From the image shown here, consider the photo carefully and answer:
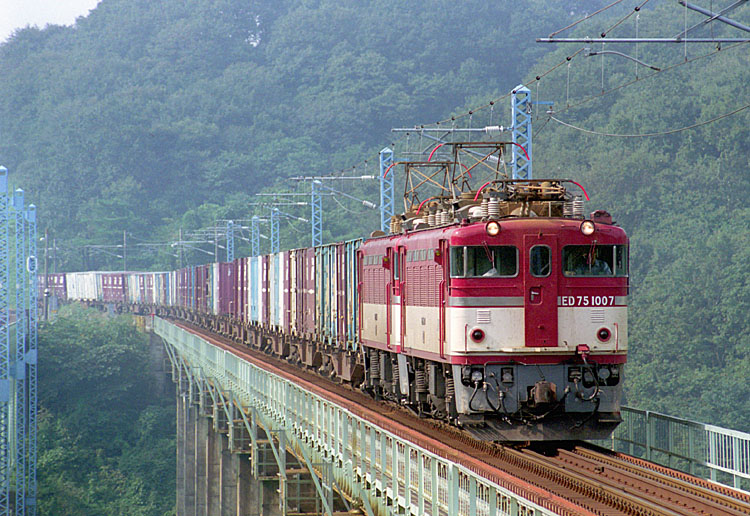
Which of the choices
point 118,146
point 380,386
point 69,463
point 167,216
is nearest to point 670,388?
point 69,463

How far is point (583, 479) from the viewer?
41.1 ft

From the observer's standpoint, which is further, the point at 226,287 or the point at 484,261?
the point at 226,287

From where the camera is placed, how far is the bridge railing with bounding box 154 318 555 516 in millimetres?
10699

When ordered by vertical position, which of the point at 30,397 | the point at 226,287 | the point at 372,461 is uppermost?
the point at 226,287

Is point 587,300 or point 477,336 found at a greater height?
point 587,300

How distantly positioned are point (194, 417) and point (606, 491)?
3718 centimetres

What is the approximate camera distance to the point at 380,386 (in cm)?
2258

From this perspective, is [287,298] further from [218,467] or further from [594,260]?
[594,260]

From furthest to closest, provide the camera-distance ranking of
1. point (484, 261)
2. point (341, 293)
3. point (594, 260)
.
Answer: point (341, 293) → point (594, 260) → point (484, 261)

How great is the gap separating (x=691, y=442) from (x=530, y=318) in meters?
2.79

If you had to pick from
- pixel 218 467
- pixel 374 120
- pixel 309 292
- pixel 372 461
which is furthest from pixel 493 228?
pixel 374 120

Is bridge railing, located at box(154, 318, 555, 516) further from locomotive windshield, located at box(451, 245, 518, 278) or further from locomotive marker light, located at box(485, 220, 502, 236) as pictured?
locomotive marker light, located at box(485, 220, 502, 236)

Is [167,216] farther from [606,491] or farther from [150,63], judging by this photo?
[606,491]

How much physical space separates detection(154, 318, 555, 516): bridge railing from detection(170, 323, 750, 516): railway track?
0.38 meters
